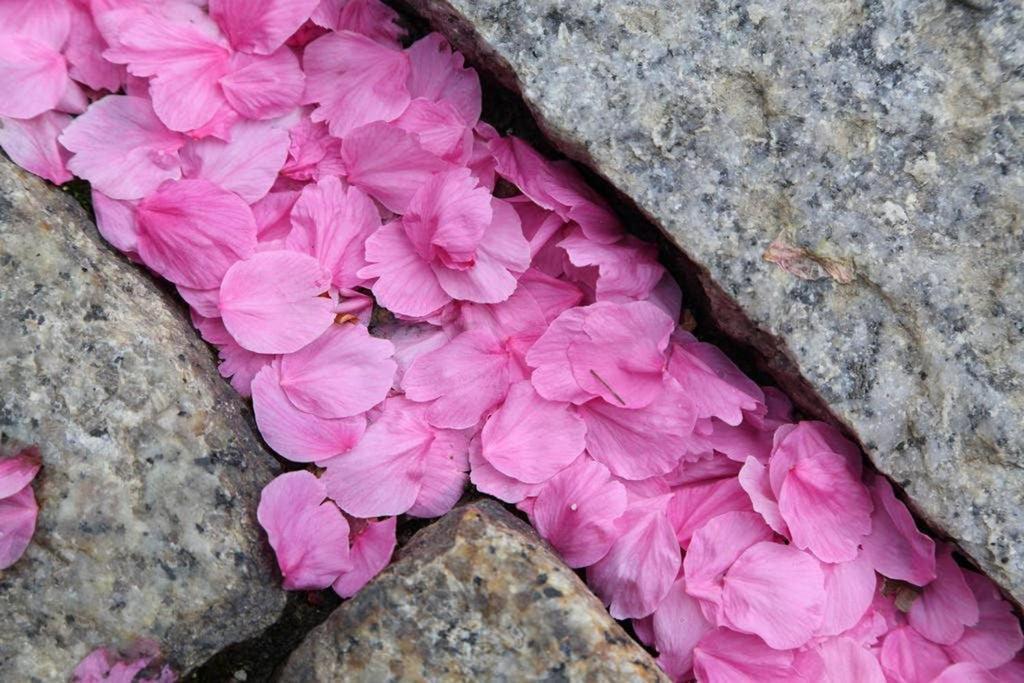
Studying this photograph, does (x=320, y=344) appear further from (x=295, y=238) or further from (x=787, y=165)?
(x=787, y=165)

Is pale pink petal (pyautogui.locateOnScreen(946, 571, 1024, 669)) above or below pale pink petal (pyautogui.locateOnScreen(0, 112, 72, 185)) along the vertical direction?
above

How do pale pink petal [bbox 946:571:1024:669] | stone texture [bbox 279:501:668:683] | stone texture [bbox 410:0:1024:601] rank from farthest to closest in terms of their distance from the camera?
pale pink petal [bbox 946:571:1024:669] < stone texture [bbox 410:0:1024:601] < stone texture [bbox 279:501:668:683]

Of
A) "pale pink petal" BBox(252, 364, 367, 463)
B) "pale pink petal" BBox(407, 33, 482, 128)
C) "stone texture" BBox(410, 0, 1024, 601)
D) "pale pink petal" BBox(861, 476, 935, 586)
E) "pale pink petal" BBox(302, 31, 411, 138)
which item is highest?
"stone texture" BBox(410, 0, 1024, 601)

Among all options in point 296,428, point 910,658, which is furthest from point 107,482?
point 910,658

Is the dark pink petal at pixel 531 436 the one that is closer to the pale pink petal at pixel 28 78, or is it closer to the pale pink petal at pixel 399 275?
the pale pink petal at pixel 399 275

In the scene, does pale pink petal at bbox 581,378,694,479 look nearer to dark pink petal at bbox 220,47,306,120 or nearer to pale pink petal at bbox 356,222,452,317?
pale pink petal at bbox 356,222,452,317

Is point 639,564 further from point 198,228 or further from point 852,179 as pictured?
point 198,228

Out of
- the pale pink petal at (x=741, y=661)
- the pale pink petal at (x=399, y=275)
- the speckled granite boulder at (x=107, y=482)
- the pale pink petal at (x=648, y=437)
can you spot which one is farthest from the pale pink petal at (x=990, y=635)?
the speckled granite boulder at (x=107, y=482)

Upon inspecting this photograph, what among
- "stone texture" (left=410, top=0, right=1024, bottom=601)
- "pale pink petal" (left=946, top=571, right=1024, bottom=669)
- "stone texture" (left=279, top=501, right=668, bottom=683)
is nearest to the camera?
"stone texture" (left=279, top=501, right=668, bottom=683)

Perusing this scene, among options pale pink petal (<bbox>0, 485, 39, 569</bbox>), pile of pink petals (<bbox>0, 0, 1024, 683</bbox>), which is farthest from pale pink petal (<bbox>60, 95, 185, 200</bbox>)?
pale pink petal (<bbox>0, 485, 39, 569</bbox>)
